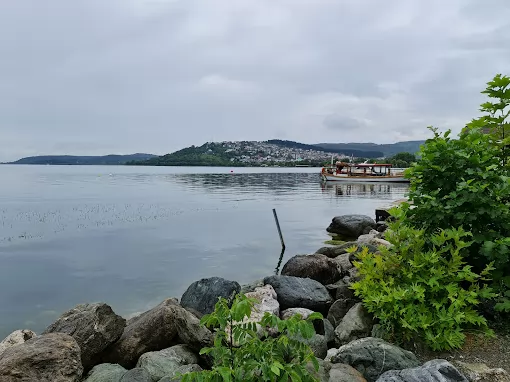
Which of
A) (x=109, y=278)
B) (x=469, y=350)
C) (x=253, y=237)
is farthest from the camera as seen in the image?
(x=253, y=237)

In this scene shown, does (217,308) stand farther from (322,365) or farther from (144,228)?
(144,228)

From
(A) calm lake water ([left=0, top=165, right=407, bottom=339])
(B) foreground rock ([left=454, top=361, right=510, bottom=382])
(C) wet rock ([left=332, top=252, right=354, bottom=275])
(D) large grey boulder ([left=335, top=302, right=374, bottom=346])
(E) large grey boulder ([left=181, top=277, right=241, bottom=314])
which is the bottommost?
(A) calm lake water ([left=0, top=165, right=407, bottom=339])

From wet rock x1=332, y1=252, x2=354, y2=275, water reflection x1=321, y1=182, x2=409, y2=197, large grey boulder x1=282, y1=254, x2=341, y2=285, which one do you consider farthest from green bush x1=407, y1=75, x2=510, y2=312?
water reflection x1=321, y1=182, x2=409, y2=197

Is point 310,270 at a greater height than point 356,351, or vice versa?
point 356,351

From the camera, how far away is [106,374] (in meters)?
5.94

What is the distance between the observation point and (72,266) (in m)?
16.7

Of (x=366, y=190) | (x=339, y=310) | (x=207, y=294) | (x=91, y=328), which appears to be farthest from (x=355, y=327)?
(x=366, y=190)

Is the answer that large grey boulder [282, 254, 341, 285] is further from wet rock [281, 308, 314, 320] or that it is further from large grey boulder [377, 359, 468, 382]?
large grey boulder [377, 359, 468, 382]

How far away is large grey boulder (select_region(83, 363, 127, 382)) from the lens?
5816mm

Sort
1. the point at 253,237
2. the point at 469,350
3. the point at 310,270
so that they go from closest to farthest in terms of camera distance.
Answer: the point at 469,350
the point at 310,270
the point at 253,237

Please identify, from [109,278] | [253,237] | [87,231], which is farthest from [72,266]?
[253,237]

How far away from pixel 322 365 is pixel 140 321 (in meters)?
3.85

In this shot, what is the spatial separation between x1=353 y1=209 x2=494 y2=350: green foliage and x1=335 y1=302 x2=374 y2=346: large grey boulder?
2.02 ft

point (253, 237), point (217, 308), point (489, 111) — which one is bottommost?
point (253, 237)
